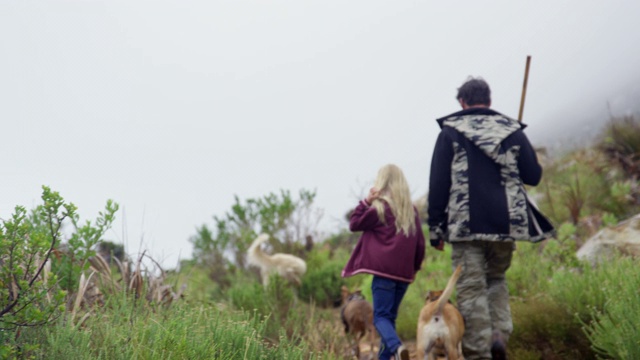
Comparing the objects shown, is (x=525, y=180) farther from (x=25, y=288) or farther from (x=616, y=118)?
(x=616, y=118)

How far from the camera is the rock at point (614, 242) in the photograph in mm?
6238

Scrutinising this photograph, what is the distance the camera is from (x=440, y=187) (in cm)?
498

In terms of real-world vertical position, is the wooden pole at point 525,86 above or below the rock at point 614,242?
above

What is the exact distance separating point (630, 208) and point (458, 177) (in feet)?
18.9

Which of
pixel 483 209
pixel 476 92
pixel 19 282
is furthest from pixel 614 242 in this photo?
pixel 19 282

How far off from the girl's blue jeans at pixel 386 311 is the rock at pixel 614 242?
2.35m

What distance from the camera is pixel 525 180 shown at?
5.20 meters

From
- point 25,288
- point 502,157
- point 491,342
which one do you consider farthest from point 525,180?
point 25,288

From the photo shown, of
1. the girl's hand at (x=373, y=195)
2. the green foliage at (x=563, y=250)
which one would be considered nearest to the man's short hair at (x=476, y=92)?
the girl's hand at (x=373, y=195)

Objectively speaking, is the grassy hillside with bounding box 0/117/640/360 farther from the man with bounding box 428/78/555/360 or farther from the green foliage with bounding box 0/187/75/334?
the man with bounding box 428/78/555/360

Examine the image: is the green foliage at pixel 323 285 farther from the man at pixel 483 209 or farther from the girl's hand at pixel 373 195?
the man at pixel 483 209

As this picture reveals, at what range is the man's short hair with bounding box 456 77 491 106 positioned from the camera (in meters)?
5.21

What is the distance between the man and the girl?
0.32 meters

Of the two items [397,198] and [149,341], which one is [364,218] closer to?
[397,198]
